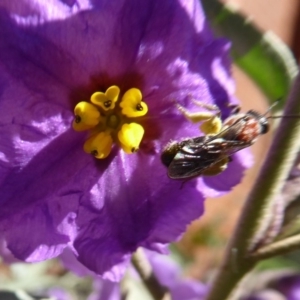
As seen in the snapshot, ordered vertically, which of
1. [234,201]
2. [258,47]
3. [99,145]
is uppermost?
[234,201]

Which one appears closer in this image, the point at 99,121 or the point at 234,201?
the point at 99,121

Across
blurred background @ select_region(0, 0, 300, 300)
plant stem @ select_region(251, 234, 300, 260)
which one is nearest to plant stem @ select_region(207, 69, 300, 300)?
plant stem @ select_region(251, 234, 300, 260)

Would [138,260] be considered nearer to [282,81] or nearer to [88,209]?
[88,209]

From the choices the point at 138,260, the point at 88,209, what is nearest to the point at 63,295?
the point at 138,260

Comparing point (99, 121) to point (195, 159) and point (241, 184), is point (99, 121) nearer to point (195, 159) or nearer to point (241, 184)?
point (195, 159)

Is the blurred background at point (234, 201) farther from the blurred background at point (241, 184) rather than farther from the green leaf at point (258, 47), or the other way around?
the green leaf at point (258, 47)

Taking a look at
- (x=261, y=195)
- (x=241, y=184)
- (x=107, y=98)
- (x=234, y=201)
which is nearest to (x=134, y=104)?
(x=107, y=98)

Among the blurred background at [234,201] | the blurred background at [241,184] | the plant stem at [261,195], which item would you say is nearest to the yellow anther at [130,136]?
the plant stem at [261,195]
